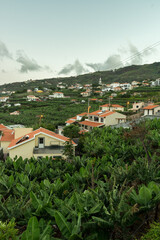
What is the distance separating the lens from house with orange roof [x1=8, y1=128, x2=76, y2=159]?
1535cm

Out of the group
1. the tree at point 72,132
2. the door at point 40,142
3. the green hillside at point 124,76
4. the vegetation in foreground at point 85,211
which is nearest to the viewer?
the vegetation in foreground at point 85,211

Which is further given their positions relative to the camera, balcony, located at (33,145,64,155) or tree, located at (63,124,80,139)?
tree, located at (63,124,80,139)

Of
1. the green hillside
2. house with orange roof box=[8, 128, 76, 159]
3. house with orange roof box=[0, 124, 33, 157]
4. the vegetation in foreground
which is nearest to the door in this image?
house with orange roof box=[8, 128, 76, 159]

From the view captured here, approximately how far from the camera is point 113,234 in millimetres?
4121

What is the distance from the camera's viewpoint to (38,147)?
16344 mm

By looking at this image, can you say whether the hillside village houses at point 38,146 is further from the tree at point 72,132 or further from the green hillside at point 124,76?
the green hillside at point 124,76

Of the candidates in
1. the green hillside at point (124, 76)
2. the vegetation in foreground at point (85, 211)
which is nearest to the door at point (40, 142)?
the vegetation in foreground at point (85, 211)

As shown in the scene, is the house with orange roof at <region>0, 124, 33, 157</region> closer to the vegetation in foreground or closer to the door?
the door

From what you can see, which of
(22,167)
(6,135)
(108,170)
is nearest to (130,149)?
(108,170)

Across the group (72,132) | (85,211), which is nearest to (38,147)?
(72,132)

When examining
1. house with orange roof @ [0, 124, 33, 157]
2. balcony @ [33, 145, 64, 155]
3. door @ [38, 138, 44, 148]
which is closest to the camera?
balcony @ [33, 145, 64, 155]

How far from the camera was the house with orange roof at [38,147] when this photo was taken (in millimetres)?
15352

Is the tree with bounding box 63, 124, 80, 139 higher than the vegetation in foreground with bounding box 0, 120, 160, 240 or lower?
higher

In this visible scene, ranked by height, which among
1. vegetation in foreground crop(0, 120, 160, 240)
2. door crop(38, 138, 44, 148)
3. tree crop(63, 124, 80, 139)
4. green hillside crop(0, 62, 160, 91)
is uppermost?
green hillside crop(0, 62, 160, 91)
